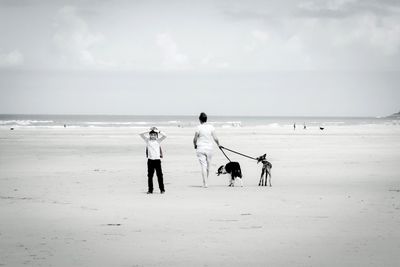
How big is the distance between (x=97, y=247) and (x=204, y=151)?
22.4 ft

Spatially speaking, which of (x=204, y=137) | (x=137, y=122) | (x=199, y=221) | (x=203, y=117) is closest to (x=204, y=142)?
(x=204, y=137)

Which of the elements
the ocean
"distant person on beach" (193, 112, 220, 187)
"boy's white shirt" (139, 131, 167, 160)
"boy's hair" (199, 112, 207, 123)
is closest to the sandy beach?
"distant person on beach" (193, 112, 220, 187)

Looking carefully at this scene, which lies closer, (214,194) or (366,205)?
(366,205)

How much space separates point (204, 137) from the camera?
14344mm

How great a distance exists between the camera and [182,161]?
2347cm

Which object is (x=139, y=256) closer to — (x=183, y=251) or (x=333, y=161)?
(x=183, y=251)

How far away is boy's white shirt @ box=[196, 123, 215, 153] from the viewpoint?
14289mm

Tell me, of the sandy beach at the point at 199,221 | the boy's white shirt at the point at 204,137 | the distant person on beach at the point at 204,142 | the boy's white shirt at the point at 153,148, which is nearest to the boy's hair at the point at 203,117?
the distant person on beach at the point at 204,142

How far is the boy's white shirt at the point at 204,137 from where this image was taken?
1429 cm

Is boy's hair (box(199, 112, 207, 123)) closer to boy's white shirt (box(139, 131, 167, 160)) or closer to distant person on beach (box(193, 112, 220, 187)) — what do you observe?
distant person on beach (box(193, 112, 220, 187))

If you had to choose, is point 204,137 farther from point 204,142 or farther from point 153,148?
point 153,148

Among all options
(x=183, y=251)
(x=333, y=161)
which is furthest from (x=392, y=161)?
(x=183, y=251)

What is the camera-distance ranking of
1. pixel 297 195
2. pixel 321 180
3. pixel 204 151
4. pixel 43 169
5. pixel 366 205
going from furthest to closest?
pixel 43 169 < pixel 321 180 < pixel 204 151 < pixel 297 195 < pixel 366 205

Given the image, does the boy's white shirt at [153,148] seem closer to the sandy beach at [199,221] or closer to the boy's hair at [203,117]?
the sandy beach at [199,221]
